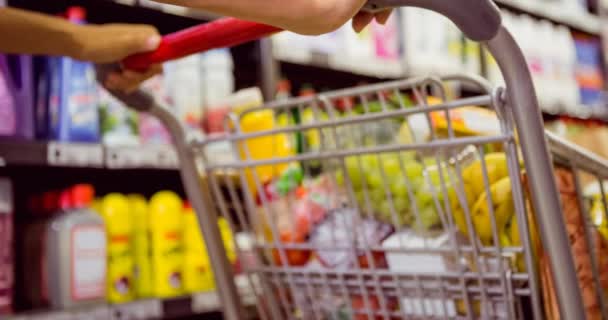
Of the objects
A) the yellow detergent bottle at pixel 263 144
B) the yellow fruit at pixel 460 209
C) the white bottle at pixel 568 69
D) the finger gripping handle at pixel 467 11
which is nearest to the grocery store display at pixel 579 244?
the yellow fruit at pixel 460 209

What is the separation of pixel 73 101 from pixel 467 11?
115 centimetres

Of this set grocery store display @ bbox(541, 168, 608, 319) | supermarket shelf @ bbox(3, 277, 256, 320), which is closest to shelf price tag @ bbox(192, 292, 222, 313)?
supermarket shelf @ bbox(3, 277, 256, 320)

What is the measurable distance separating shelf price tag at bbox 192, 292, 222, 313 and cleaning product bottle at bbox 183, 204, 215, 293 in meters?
0.03

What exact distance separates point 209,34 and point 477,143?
33 centimetres

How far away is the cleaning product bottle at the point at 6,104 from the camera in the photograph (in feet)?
4.57

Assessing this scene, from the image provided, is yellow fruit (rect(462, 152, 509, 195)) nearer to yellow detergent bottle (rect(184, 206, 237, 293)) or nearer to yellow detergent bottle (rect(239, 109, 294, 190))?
yellow detergent bottle (rect(239, 109, 294, 190))

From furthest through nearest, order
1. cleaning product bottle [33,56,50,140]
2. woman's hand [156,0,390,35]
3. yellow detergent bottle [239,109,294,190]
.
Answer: cleaning product bottle [33,56,50,140] → yellow detergent bottle [239,109,294,190] → woman's hand [156,0,390,35]

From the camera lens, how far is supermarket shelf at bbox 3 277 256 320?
1.40 m

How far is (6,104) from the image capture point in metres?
1.41

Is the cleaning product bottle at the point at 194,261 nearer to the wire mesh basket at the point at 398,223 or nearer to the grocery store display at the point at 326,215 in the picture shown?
the grocery store display at the point at 326,215

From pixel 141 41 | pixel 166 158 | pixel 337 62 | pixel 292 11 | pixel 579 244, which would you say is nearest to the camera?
pixel 292 11

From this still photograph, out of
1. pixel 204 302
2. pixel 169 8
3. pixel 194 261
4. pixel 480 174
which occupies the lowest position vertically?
pixel 204 302

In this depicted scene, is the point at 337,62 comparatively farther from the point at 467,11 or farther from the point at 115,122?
the point at 467,11

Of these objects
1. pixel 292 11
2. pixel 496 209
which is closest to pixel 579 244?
pixel 496 209
